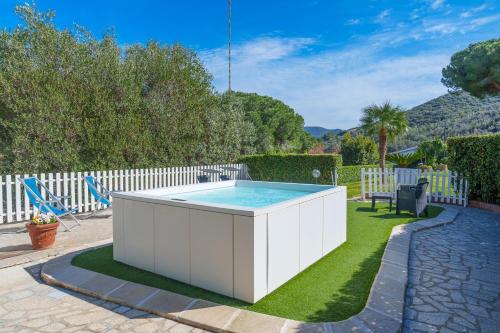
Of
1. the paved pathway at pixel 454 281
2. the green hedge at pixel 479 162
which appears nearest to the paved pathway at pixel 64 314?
the paved pathway at pixel 454 281

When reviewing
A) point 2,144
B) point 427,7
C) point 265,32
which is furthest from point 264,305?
point 265,32

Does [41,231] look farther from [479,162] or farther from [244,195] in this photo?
[479,162]

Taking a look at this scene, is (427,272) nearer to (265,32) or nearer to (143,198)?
(143,198)

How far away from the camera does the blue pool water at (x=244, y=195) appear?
24.2 ft

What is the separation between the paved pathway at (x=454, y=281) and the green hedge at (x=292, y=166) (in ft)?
24.9

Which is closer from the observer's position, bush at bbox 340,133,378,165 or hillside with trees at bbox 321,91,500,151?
bush at bbox 340,133,378,165

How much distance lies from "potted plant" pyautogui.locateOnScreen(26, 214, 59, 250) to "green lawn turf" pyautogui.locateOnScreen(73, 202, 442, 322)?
88cm

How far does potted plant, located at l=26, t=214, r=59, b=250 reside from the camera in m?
5.61

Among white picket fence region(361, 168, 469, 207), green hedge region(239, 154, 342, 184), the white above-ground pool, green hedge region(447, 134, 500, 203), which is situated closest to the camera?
the white above-ground pool

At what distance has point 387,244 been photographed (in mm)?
5938

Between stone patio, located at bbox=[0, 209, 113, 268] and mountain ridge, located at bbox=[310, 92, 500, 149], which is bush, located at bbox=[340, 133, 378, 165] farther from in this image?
stone patio, located at bbox=[0, 209, 113, 268]

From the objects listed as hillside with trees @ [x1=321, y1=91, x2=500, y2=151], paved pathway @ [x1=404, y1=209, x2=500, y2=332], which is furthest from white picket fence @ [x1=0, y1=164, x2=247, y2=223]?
hillside with trees @ [x1=321, y1=91, x2=500, y2=151]

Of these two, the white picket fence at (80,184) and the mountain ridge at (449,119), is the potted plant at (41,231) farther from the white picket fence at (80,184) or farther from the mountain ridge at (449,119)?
the mountain ridge at (449,119)

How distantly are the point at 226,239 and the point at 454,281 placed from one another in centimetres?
333
